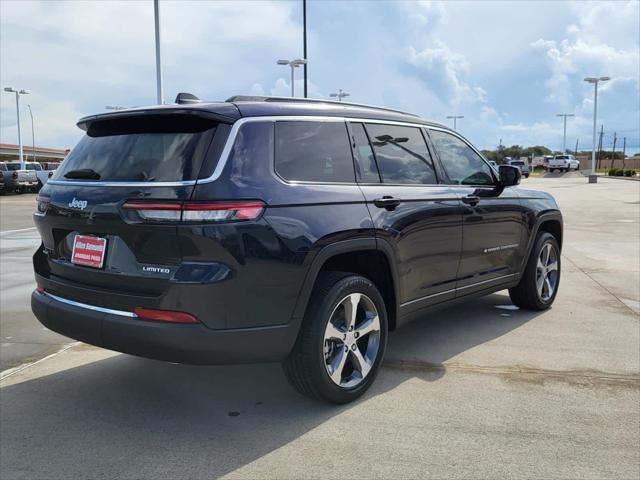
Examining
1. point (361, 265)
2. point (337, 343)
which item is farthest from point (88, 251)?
point (361, 265)

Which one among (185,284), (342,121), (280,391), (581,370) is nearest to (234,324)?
(185,284)

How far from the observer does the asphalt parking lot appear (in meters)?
2.92

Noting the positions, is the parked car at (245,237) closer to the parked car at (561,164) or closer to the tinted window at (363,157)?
the tinted window at (363,157)

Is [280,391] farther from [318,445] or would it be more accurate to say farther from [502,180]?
[502,180]

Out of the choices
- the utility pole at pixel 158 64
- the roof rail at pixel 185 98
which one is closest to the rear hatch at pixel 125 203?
the roof rail at pixel 185 98

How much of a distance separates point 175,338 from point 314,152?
1334 mm

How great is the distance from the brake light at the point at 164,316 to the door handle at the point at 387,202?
4.54 ft

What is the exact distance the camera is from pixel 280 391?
386 cm

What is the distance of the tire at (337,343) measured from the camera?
3.30 m

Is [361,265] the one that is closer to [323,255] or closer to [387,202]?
[387,202]

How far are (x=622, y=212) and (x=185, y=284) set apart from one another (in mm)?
17074

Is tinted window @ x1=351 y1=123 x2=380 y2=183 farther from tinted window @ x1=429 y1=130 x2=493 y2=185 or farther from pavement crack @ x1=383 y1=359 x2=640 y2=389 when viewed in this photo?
pavement crack @ x1=383 y1=359 x2=640 y2=389

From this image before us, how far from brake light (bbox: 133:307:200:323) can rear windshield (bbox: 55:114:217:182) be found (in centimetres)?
67

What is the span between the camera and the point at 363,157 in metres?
3.79
